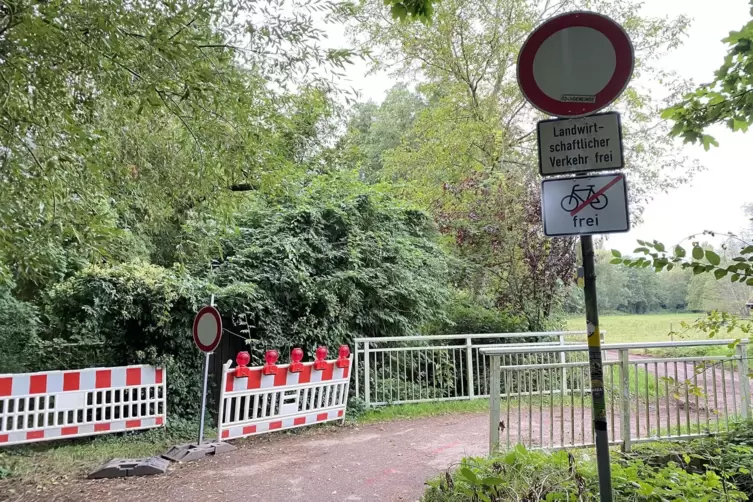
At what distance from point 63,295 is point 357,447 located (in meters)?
4.12

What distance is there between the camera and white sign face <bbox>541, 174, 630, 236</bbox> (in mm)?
1858

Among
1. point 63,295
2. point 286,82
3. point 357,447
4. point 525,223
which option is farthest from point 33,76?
point 525,223

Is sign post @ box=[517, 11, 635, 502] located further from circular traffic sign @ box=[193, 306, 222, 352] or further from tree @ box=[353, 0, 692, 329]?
tree @ box=[353, 0, 692, 329]

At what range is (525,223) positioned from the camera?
9344 mm

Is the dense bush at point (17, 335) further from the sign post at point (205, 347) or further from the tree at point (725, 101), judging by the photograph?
the tree at point (725, 101)

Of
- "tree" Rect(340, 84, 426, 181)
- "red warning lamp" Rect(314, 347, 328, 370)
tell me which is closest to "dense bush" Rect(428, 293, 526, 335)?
"red warning lamp" Rect(314, 347, 328, 370)

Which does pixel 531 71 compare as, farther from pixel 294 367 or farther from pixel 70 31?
pixel 294 367

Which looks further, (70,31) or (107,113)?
(107,113)

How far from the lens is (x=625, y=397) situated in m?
4.14

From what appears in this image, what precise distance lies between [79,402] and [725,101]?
6.47 metres

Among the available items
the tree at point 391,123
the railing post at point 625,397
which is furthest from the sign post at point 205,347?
the tree at point 391,123

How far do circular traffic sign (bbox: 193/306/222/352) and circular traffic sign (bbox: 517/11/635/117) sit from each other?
4.15 meters

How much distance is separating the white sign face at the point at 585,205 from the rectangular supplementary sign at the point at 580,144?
64 millimetres

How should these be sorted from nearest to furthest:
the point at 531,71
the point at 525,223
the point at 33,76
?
1. the point at 531,71
2. the point at 33,76
3. the point at 525,223
